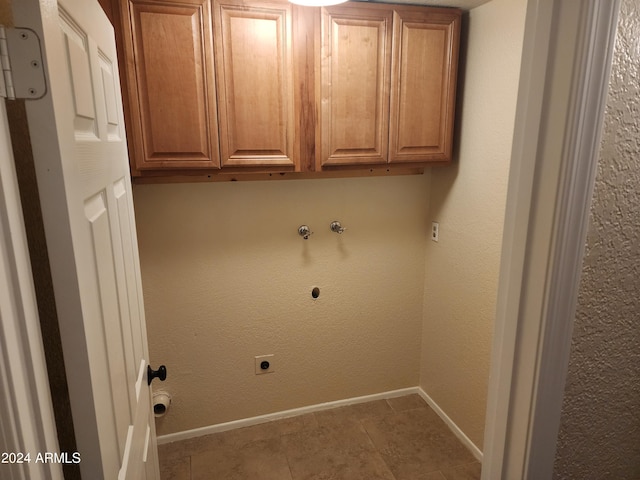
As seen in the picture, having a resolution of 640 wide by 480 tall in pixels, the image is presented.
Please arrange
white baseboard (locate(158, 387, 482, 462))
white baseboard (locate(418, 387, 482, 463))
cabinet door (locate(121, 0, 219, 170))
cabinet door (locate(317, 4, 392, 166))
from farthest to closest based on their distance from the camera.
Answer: white baseboard (locate(158, 387, 482, 462)) < white baseboard (locate(418, 387, 482, 463)) < cabinet door (locate(317, 4, 392, 166)) < cabinet door (locate(121, 0, 219, 170))

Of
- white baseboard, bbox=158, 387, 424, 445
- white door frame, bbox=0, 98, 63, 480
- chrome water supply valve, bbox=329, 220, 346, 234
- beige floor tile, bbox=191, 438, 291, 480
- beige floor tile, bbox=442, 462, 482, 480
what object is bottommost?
beige floor tile, bbox=191, 438, 291, 480

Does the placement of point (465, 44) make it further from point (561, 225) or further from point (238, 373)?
point (238, 373)

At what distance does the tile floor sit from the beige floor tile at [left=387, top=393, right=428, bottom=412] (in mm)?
36

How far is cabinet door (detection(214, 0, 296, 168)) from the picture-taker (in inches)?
64.1

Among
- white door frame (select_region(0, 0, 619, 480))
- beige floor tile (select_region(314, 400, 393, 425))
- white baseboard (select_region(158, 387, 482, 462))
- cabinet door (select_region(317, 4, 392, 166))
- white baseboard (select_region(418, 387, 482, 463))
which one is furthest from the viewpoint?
beige floor tile (select_region(314, 400, 393, 425))

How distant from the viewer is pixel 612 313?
0.80 m

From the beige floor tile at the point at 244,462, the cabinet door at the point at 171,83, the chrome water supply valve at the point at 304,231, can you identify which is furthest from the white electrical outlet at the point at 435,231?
the beige floor tile at the point at 244,462

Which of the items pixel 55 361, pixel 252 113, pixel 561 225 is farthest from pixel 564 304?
pixel 252 113

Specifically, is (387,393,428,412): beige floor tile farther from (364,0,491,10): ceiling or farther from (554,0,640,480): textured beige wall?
(364,0,491,10): ceiling

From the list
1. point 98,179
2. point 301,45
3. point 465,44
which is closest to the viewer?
point 98,179

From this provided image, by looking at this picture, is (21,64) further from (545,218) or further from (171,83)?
(171,83)

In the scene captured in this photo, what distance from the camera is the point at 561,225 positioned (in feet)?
2.23

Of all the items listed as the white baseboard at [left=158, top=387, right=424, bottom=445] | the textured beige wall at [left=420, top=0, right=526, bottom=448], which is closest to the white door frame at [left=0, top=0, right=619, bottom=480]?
the textured beige wall at [left=420, top=0, right=526, bottom=448]

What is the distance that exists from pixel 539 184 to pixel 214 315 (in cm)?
183
